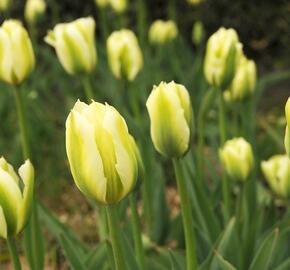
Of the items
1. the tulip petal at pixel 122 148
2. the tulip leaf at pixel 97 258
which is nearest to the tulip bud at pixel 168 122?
the tulip petal at pixel 122 148

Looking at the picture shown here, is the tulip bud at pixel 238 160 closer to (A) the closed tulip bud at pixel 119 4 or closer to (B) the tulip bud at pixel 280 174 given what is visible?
(B) the tulip bud at pixel 280 174

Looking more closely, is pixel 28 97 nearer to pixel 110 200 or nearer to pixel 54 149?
pixel 54 149

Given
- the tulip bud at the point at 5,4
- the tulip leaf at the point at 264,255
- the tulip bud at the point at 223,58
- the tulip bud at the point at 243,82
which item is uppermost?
the tulip bud at the point at 5,4

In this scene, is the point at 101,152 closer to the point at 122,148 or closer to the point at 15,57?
the point at 122,148

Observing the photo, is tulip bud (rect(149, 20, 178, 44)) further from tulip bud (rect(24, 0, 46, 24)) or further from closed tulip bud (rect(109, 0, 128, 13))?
tulip bud (rect(24, 0, 46, 24))

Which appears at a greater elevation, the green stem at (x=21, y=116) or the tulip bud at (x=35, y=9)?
the tulip bud at (x=35, y=9)

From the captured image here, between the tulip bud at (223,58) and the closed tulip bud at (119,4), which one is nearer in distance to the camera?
the tulip bud at (223,58)

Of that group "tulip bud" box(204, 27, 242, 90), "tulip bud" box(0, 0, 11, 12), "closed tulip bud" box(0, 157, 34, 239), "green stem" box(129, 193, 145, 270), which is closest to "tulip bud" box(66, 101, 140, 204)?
"closed tulip bud" box(0, 157, 34, 239)

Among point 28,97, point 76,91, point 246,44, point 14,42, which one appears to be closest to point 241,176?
point 14,42
